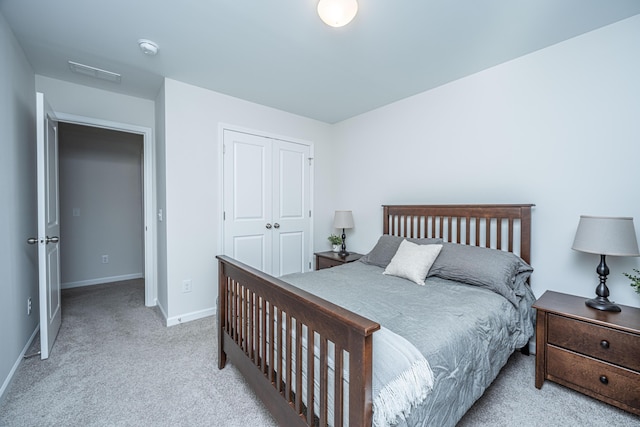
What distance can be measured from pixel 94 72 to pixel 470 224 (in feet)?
12.4

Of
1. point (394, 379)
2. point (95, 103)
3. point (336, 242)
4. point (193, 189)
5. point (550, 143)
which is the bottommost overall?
point (394, 379)

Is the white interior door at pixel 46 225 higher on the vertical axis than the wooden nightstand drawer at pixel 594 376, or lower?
higher

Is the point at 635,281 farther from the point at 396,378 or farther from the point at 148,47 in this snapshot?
the point at 148,47

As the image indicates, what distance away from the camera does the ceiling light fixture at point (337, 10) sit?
4.87ft

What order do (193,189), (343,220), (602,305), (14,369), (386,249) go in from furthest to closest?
(343,220) < (193,189) < (386,249) < (14,369) < (602,305)

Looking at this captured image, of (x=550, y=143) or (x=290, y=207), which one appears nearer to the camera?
(x=550, y=143)

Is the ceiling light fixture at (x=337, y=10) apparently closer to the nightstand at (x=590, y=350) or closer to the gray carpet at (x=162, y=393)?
the nightstand at (x=590, y=350)

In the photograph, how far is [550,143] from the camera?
210 cm

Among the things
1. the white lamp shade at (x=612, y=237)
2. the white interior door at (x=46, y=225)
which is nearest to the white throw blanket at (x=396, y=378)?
the white lamp shade at (x=612, y=237)

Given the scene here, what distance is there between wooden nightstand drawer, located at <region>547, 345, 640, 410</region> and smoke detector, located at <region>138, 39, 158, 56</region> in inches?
139

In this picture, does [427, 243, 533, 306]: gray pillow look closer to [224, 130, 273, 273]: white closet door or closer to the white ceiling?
the white ceiling

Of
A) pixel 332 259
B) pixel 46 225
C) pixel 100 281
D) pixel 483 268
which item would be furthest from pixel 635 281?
pixel 100 281

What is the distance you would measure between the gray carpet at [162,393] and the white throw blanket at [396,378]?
2.45 ft

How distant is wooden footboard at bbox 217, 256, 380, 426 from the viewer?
87 centimetres
